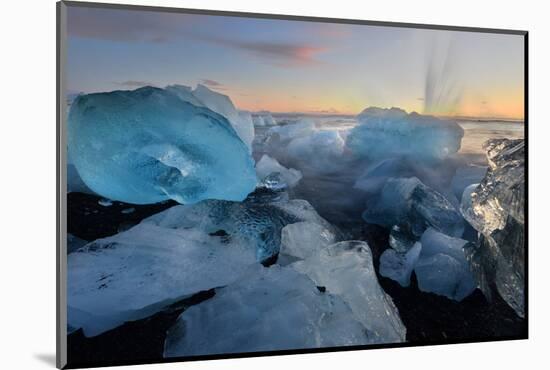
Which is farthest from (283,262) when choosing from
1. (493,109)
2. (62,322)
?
(493,109)

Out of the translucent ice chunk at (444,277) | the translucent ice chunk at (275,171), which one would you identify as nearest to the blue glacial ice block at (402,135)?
the translucent ice chunk at (275,171)

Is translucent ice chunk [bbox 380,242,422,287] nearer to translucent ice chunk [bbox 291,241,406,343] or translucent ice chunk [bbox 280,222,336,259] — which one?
translucent ice chunk [bbox 291,241,406,343]

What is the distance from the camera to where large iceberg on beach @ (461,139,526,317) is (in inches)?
159

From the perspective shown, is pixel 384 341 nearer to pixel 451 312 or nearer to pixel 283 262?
pixel 451 312

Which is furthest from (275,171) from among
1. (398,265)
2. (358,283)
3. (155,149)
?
(398,265)

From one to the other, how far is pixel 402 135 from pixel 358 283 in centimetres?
78

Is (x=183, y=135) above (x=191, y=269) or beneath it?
above

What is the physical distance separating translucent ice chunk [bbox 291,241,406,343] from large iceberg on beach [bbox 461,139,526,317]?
562mm

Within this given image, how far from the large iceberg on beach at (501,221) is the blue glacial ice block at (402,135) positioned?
24cm

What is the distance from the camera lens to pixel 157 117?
3527 millimetres

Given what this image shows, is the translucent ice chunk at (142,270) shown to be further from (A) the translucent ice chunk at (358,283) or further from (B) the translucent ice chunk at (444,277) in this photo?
(B) the translucent ice chunk at (444,277)

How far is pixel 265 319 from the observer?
3.63 meters

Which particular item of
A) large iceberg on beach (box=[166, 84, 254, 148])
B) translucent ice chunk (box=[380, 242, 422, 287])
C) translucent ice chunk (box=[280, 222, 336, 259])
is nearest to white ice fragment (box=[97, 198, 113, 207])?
large iceberg on beach (box=[166, 84, 254, 148])

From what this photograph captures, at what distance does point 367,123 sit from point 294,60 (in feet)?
1.57
